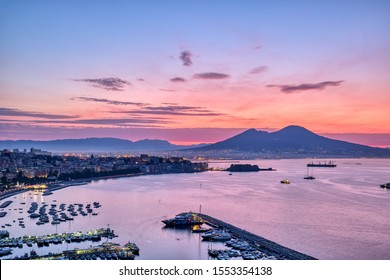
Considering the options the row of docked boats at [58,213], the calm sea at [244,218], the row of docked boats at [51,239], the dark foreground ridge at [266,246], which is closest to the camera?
the dark foreground ridge at [266,246]

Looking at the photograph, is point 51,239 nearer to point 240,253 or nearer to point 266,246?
point 240,253

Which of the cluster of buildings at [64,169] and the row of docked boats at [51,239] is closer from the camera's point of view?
the row of docked boats at [51,239]

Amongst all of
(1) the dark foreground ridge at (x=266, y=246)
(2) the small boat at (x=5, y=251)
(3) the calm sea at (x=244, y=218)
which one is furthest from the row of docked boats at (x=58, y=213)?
(1) the dark foreground ridge at (x=266, y=246)

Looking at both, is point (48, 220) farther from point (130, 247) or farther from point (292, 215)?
point (292, 215)

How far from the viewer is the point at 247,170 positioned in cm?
2153

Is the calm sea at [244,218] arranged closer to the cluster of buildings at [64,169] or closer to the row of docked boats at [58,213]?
the row of docked boats at [58,213]

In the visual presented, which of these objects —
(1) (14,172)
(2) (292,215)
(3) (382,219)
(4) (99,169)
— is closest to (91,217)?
(2) (292,215)

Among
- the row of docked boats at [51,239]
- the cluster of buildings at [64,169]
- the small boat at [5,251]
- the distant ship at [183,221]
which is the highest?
the cluster of buildings at [64,169]

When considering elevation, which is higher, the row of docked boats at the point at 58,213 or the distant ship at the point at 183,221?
the distant ship at the point at 183,221

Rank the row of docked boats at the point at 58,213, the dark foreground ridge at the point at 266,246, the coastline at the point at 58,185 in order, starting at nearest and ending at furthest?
the dark foreground ridge at the point at 266,246, the row of docked boats at the point at 58,213, the coastline at the point at 58,185

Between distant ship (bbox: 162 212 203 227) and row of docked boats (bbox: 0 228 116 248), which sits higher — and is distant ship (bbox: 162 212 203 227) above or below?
above

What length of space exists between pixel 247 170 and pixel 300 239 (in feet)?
53.6

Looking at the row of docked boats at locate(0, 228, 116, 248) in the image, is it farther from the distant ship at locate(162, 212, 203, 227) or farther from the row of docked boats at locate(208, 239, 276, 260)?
the row of docked boats at locate(208, 239, 276, 260)

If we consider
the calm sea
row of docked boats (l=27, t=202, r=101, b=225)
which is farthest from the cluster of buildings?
row of docked boats (l=27, t=202, r=101, b=225)
